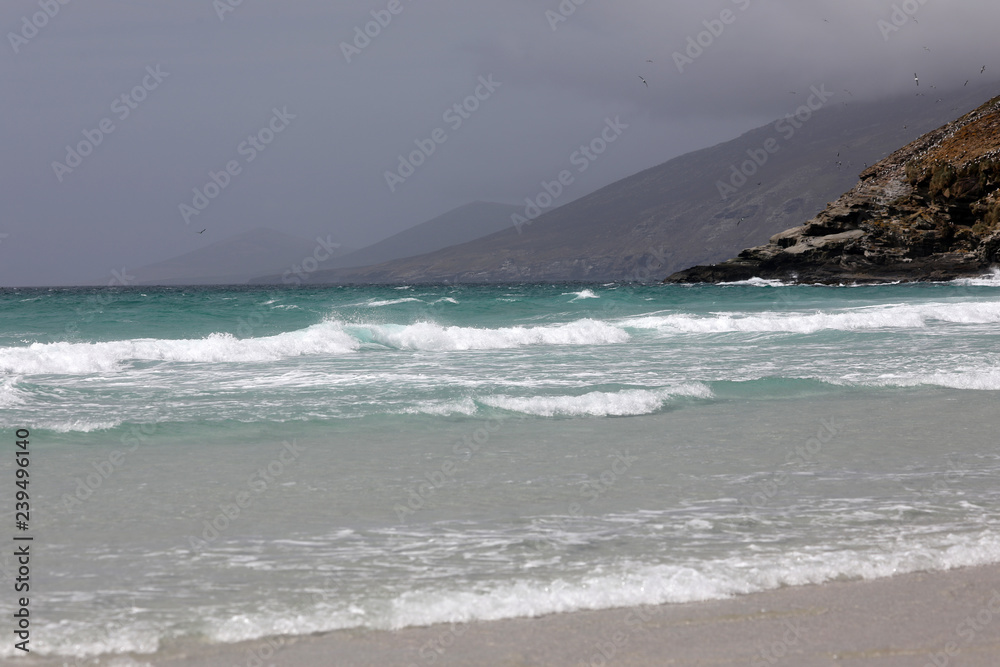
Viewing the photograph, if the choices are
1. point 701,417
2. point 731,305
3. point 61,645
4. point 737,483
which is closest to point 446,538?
point 61,645

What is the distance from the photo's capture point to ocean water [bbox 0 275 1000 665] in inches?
169

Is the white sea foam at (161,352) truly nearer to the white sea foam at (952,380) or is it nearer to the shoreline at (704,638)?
the white sea foam at (952,380)

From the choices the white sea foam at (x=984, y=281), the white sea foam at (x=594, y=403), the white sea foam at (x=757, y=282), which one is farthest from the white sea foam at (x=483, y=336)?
the white sea foam at (x=757, y=282)

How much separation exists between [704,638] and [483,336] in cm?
2156

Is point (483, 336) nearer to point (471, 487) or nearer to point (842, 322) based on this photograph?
point (842, 322)

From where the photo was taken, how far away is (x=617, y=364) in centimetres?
1638

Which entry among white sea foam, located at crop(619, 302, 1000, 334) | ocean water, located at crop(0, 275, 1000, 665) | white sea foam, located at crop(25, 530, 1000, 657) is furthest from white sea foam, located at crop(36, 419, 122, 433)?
white sea foam, located at crop(619, 302, 1000, 334)

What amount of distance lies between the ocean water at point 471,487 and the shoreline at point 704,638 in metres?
0.15

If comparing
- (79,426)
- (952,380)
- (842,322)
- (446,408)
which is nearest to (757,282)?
(842,322)

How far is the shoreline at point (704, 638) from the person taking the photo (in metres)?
3.53

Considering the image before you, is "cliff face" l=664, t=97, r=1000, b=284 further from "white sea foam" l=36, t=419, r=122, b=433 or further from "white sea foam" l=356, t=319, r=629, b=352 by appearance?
"white sea foam" l=36, t=419, r=122, b=433

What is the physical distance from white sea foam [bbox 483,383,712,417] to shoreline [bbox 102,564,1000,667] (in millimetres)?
6315

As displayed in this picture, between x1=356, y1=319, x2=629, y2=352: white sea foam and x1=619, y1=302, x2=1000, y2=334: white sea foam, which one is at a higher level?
x1=356, y1=319, x2=629, y2=352: white sea foam

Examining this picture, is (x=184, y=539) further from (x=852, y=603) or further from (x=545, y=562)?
(x=852, y=603)
